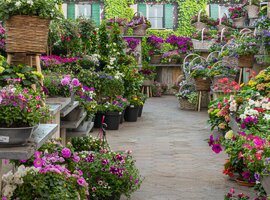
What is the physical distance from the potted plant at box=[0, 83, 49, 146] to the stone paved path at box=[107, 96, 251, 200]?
300 cm

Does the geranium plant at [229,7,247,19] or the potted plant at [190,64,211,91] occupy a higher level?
the geranium plant at [229,7,247,19]

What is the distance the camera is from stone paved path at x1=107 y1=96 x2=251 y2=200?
6.55 m

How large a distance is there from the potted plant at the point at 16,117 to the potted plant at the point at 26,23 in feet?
5.86

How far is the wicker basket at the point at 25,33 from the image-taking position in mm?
5148

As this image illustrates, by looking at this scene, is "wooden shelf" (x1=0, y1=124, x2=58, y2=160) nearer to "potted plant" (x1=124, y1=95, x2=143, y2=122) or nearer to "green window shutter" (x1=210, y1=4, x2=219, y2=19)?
"potted plant" (x1=124, y1=95, x2=143, y2=122)

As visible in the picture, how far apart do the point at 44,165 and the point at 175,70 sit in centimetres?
1612

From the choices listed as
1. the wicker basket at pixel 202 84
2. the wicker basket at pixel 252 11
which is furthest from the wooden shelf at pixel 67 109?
the wicker basket at pixel 252 11

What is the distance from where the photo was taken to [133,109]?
1293 centimetres

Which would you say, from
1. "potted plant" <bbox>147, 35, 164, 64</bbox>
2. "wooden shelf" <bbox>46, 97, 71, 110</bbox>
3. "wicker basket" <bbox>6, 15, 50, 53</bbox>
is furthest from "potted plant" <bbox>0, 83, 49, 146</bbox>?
"potted plant" <bbox>147, 35, 164, 64</bbox>

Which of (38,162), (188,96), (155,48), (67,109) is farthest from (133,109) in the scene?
(38,162)

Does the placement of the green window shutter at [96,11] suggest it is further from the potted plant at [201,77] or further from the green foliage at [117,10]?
the potted plant at [201,77]

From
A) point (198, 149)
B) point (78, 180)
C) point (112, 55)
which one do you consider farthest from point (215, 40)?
point (78, 180)

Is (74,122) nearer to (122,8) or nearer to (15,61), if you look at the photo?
(15,61)

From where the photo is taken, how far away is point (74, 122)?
22.5 ft
